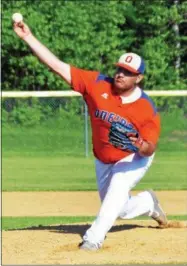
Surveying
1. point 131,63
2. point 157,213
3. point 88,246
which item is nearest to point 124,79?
point 131,63

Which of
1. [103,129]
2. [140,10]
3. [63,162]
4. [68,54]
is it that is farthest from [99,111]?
[140,10]

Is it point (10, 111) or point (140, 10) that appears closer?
point (10, 111)

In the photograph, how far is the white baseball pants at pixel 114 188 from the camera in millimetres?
8891

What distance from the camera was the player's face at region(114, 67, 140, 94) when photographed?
8891mm

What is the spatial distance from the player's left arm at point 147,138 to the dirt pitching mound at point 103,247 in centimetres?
92

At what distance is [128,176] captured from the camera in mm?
9086

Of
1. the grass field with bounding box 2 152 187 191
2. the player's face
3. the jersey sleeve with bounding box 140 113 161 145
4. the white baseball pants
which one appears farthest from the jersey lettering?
the grass field with bounding box 2 152 187 191

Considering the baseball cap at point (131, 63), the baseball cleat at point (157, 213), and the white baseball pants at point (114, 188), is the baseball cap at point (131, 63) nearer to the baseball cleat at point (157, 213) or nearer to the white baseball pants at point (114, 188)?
the white baseball pants at point (114, 188)

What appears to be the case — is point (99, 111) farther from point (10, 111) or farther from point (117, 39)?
point (117, 39)

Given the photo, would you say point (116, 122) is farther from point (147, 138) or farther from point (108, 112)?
point (147, 138)

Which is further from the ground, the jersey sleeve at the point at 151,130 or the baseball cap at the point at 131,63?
the baseball cap at the point at 131,63

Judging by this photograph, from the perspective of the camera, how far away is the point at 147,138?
8750mm

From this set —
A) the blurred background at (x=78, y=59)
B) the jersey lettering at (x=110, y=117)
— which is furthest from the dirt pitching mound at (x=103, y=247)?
the blurred background at (x=78, y=59)

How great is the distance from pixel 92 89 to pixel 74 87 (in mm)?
164
